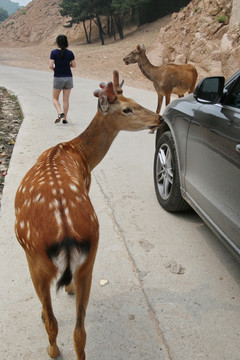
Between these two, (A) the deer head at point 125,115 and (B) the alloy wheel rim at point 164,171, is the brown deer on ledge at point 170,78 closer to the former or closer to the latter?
(B) the alloy wheel rim at point 164,171

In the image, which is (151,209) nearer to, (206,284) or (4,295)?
(206,284)

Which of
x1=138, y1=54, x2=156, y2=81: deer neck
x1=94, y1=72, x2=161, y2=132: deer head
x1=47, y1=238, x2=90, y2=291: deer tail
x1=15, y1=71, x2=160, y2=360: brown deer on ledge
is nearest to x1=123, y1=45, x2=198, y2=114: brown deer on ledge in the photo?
x1=138, y1=54, x2=156, y2=81: deer neck

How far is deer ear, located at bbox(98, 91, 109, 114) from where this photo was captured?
3289mm

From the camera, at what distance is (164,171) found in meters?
4.25

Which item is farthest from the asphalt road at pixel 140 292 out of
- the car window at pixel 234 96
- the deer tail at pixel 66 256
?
the car window at pixel 234 96

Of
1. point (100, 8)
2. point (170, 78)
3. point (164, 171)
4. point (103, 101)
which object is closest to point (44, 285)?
point (103, 101)

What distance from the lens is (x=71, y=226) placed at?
184 centimetres

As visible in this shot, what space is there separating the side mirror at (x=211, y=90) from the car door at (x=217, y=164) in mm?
76

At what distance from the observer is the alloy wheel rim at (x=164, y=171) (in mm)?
4133

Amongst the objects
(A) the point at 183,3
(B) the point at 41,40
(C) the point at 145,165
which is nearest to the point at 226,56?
(C) the point at 145,165

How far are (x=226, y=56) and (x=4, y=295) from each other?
498 inches

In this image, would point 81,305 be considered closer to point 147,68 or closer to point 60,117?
point 60,117

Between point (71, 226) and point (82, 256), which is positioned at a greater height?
point (71, 226)

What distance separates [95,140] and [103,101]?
393 millimetres
